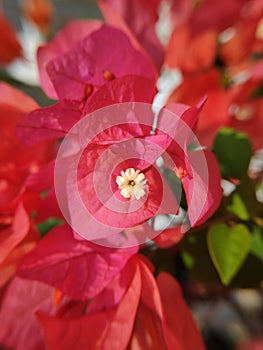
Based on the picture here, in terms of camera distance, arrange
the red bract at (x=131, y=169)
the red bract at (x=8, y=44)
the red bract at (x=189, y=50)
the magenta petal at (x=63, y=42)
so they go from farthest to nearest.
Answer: the red bract at (x=8, y=44) < the red bract at (x=189, y=50) < the magenta petal at (x=63, y=42) < the red bract at (x=131, y=169)

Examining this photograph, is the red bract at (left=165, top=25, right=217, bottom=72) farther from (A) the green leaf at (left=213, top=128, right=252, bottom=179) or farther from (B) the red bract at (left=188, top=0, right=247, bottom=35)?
(A) the green leaf at (left=213, top=128, right=252, bottom=179)

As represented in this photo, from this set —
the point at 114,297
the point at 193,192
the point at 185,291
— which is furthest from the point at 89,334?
the point at 185,291

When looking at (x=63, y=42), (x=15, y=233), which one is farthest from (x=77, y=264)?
(x=63, y=42)

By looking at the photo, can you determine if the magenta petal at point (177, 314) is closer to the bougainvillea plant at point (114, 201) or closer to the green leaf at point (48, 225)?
the bougainvillea plant at point (114, 201)

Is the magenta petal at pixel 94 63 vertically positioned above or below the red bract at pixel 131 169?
above

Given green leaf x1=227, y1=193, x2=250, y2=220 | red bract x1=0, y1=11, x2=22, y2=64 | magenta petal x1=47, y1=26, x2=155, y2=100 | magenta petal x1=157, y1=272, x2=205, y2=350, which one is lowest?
magenta petal x1=157, y1=272, x2=205, y2=350

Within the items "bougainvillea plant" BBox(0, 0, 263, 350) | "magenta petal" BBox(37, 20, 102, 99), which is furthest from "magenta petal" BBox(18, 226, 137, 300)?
"magenta petal" BBox(37, 20, 102, 99)

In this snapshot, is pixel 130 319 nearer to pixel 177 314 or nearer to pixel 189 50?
pixel 177 314

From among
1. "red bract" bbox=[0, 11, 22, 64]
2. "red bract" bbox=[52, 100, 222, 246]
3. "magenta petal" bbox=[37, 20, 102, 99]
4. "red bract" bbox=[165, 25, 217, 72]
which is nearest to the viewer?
"red bract" bbox=[52, 100, 222, 246]

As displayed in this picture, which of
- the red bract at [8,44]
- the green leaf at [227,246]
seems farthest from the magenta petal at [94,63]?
the red bract at [8,44]

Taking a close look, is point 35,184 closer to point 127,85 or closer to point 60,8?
point 127,85
